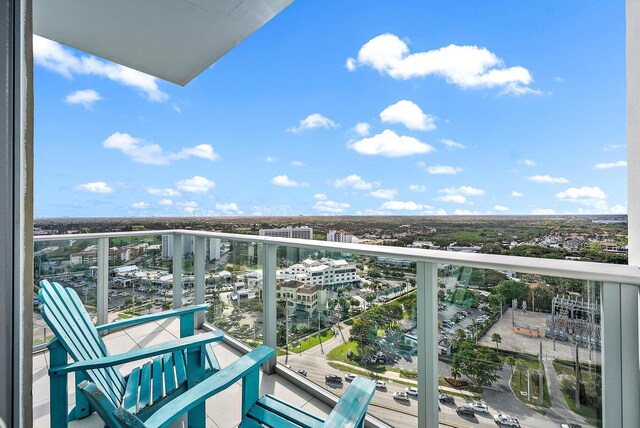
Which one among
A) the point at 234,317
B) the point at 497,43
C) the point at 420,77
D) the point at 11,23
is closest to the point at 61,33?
the point at 11,23

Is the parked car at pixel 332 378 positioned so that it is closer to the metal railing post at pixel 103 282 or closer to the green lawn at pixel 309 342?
the green lawn at pixel 309 342

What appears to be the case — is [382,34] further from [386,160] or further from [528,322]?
[528,322]

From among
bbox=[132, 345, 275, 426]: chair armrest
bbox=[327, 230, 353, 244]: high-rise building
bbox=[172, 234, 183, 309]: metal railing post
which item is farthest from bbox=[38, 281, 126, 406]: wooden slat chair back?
bbox=[172, 234, 183, 309]: metal railing post

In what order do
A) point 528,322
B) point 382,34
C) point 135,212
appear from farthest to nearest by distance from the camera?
point 382,34 < point 135,212 < point 528,322

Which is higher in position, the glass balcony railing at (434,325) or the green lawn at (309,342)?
the glass balcony railing at (434,325)

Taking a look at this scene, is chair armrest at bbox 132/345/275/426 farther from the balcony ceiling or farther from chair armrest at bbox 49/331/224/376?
the balcony ceiling

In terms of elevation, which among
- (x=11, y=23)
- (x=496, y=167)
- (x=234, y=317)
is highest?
(x=496, y=167)

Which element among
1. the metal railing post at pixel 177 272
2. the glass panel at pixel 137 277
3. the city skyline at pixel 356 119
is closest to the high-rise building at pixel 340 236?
the city skyline at pixel 356 119

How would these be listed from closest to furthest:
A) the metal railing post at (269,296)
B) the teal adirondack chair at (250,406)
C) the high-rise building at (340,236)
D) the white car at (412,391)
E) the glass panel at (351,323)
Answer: the teal adirondack chair at (250,406)
the white car at (412,391)
the glass panel at (351,323)
the high-rise building at (340,236)
the metal railing post at (269,296)
